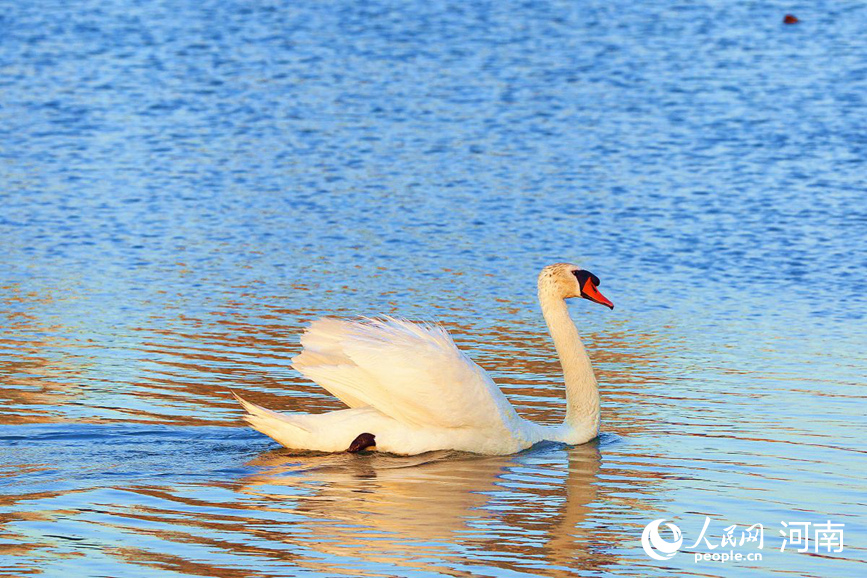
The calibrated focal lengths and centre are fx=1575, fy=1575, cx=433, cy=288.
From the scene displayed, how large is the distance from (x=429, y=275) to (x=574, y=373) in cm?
414

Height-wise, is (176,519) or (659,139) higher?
(659,139)

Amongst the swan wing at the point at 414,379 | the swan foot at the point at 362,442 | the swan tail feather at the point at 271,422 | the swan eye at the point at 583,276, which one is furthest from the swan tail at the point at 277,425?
the swan eye at the point at 583,276

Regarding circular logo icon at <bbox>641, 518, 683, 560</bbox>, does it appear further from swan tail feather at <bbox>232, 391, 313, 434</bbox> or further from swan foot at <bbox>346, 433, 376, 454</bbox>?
swan tail feather at <bbox>232, 391, 313, 434</bbox>

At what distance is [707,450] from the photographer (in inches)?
365

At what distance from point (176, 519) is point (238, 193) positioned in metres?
10.0

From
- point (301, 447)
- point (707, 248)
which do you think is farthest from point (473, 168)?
point (301, 447)

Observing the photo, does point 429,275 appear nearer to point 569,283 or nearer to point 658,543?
point 569,283

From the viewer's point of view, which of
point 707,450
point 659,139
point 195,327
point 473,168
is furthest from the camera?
point 659,139

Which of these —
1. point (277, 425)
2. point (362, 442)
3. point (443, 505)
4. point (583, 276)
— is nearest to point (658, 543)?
point (443, 505)

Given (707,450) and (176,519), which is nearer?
(176,519)

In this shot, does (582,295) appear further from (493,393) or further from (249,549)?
(249,549)

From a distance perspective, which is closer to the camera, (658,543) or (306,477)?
(658,543)

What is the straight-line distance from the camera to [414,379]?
9.26 m

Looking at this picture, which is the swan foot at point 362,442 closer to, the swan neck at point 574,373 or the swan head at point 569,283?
the swan neck at point 574,373
